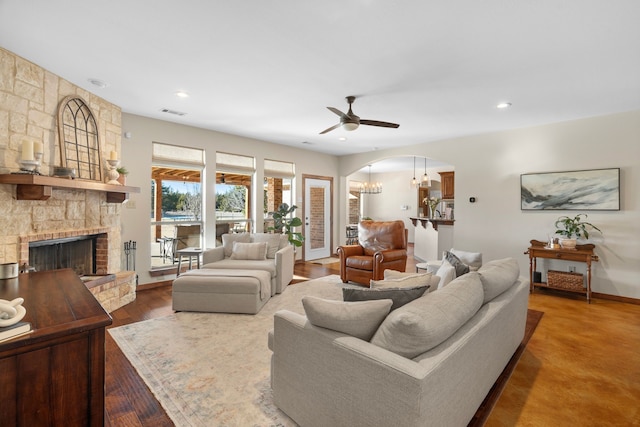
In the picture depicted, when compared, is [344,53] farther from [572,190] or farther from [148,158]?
[572,190]

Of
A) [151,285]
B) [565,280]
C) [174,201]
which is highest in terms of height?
[174,201]

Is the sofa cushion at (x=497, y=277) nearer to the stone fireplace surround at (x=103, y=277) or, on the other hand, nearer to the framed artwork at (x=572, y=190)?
the framed artwork at (x=572, y=190)

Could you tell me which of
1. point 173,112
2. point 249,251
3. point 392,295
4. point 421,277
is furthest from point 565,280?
point 173,112

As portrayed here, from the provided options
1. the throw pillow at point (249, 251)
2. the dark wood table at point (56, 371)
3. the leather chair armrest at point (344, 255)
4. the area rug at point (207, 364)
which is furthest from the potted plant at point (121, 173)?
the leather chair armrest at point (344, 255)

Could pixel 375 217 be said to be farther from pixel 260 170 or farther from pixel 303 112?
pixel 303 112

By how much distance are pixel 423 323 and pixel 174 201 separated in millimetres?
4832

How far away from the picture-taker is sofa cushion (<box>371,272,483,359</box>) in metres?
1.39

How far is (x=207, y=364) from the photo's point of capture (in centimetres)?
250

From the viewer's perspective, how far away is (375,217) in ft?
39.5

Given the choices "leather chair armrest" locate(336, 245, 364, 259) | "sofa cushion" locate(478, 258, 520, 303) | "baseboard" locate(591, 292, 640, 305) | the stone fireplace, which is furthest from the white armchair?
"baseboard" locate(591, 292, 640, 305)

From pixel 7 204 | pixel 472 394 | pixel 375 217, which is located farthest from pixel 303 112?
pixel 375 217

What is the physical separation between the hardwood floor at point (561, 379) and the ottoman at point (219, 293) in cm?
32

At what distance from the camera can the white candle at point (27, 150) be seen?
283 cm

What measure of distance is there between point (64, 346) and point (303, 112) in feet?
12.3
